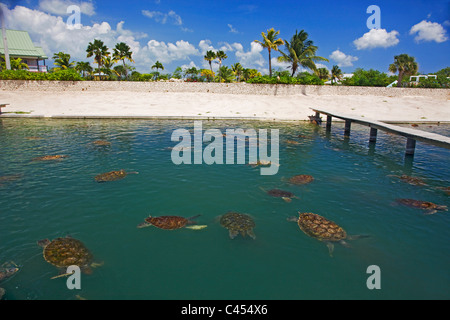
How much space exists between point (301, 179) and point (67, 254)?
7.33 metres

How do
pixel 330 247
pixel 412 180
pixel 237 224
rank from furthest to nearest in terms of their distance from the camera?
pixel 412 180 → pixel 237 224 → pixel 330 247

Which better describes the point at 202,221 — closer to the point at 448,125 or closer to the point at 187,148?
the point at 187,148

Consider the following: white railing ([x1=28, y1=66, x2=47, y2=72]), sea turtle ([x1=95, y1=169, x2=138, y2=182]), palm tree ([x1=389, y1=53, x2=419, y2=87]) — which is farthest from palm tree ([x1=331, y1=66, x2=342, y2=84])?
sea turtle ([x1=95, y1=169, x2=138, y2=182])

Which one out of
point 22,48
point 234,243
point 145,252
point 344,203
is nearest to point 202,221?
point 234,243

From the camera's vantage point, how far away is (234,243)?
580 centimetres

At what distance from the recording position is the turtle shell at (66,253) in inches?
195

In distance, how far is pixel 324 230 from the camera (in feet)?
19.8

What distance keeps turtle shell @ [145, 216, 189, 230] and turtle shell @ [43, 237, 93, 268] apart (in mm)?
1548

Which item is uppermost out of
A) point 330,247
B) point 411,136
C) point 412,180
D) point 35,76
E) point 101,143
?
point 35,76

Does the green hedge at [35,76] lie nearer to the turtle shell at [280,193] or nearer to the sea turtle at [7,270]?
the turtle shell at [280,193]

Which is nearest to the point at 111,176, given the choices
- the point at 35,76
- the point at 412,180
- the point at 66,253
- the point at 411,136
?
the point at 66,253

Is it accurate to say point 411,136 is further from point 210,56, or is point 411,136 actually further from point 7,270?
point 210,56
